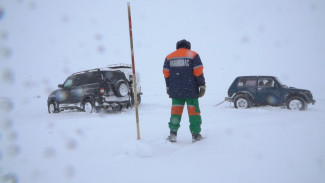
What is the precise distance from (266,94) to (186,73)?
7.40 meters

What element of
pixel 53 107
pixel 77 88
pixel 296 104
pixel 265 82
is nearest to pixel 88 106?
pixel 77 88

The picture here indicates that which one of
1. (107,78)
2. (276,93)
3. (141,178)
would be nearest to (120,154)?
(141,178)

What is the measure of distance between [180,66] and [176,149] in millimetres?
1619

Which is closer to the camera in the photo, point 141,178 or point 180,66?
point 141,178

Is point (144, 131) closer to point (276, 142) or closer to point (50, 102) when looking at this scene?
point (276, 142)

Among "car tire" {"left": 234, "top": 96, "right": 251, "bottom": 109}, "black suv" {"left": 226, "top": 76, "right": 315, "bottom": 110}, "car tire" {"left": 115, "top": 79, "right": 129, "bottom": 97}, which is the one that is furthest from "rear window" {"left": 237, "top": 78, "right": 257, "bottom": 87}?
"car tire" {"left": 115, "top": 79, "right": 129, "bottom": 97}

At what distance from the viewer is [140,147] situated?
3.59 m

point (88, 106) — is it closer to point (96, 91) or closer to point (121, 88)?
point (96, 91)

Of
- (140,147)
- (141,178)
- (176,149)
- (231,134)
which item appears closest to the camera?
(141,178)

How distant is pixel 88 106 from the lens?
9.80 meters

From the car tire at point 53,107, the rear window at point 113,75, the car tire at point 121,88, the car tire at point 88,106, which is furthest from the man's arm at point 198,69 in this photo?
the car tire at point 53,107

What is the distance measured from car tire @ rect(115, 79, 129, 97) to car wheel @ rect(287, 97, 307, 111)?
7.34m

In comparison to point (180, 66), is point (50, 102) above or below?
below

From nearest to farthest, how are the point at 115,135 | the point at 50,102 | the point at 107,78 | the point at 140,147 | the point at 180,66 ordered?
the point at 140,147
the point at 180,66
the point at 115,135
the point at 107,78
the point at 50,102
